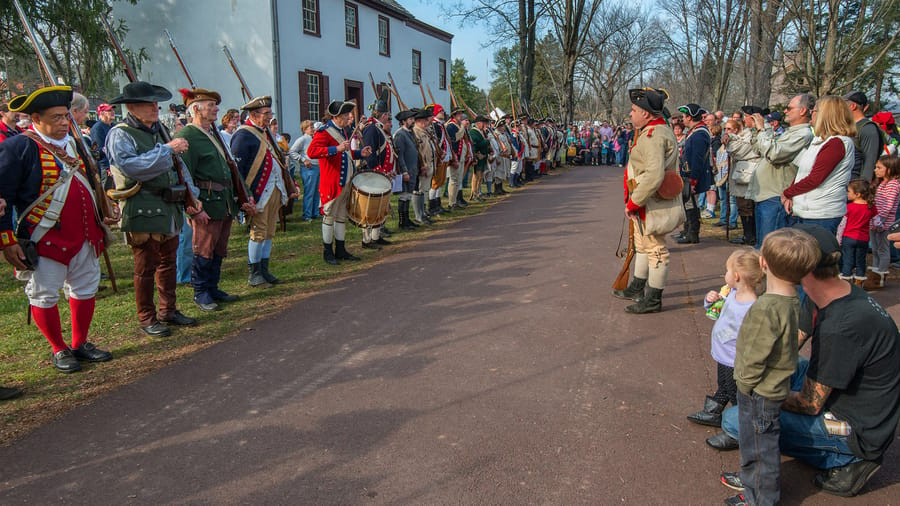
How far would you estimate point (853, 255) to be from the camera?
260 inches

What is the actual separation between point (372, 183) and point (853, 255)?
5857 millimetres

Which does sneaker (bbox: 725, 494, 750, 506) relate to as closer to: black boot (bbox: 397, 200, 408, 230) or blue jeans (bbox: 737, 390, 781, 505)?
blue jeans (bbox: 737, 390, 781, 505)

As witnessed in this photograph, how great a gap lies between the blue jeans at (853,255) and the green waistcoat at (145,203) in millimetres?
6978

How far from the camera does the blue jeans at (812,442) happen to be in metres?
3.02

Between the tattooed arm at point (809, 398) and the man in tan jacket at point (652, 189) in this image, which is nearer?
the tattooed arm at point (809, 398)

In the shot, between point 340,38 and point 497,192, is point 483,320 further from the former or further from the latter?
point 340,38

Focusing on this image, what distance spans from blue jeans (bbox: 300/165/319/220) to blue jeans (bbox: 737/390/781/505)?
Result: 32.6 ft

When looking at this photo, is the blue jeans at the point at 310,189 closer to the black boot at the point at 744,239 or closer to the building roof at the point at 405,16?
the black boot at the point at 744,239

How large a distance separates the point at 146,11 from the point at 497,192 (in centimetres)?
1600

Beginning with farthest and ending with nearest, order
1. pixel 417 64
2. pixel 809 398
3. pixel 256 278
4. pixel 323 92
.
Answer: pixel 417 64
pixel 323 92
pixel 256 278
pixel 809 398

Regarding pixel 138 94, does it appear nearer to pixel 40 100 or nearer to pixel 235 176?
pixel 40 100

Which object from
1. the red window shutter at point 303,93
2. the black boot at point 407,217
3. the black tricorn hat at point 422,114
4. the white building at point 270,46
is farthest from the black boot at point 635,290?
the red window shutter at point 303,93

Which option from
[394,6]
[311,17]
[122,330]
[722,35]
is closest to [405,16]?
[394,6]

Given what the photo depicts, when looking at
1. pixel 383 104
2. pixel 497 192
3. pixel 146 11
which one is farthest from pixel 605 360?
pixel 146 11
